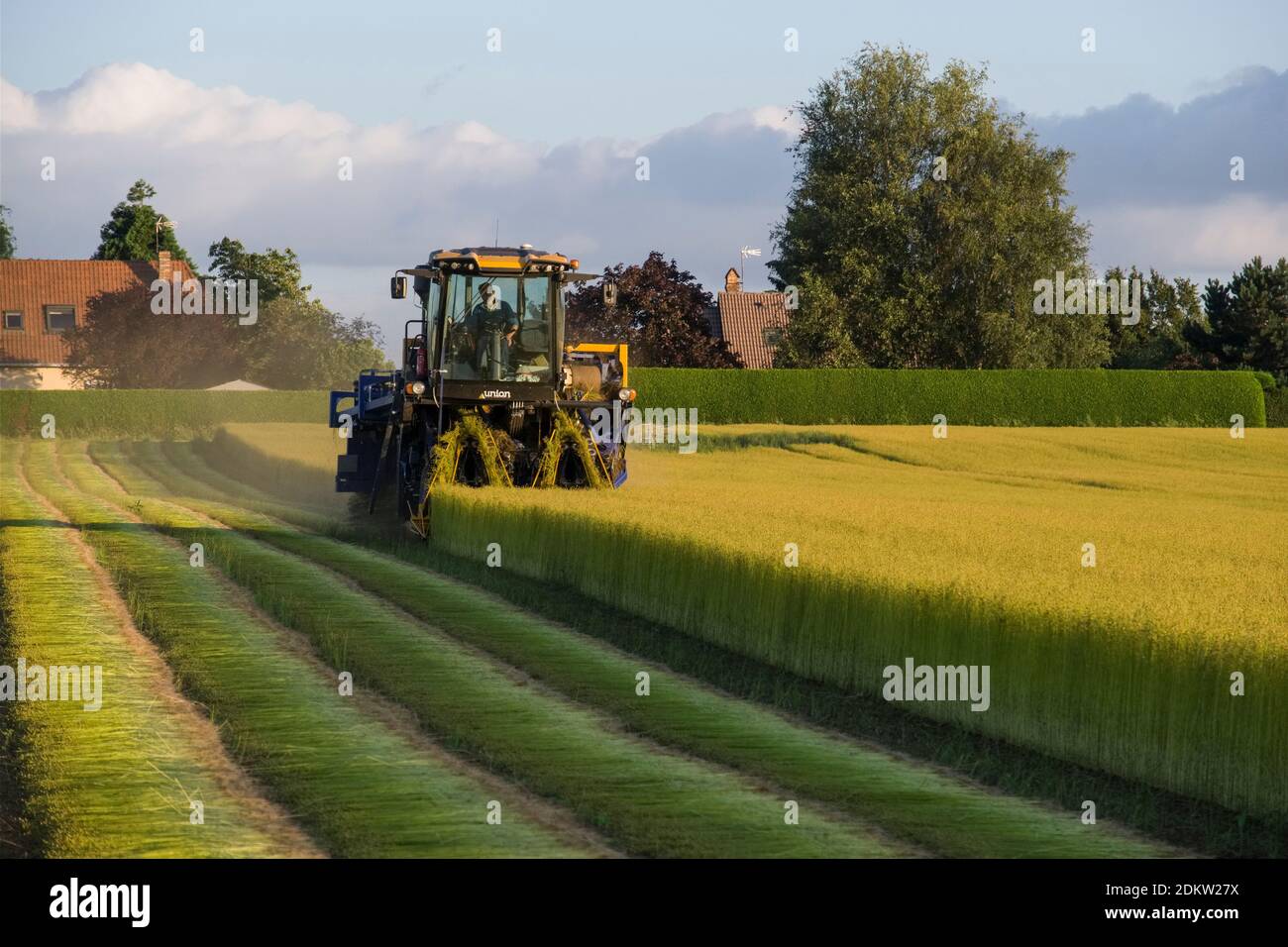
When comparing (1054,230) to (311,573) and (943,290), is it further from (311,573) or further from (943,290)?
(311,573)

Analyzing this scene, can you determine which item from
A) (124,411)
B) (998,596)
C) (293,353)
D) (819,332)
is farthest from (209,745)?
(293,353)

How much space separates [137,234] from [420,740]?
106484mm

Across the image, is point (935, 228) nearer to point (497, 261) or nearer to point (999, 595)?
point (497, 261)

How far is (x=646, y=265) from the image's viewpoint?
80.3 m

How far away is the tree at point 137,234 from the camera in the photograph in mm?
109438

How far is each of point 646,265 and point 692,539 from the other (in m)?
66.5

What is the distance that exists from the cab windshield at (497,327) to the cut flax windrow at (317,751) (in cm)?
822

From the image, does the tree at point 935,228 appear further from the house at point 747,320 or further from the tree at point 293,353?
the tree at point 293,353

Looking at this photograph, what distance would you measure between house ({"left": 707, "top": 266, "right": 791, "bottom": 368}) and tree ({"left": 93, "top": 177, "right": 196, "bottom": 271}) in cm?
3687

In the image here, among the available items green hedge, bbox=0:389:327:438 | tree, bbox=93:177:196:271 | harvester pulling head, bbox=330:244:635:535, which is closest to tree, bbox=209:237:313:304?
tree, bbox=93:177:196:271

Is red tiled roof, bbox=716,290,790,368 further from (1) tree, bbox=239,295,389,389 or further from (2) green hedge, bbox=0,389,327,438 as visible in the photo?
(2) green hedge, bbox=0,389,327,438

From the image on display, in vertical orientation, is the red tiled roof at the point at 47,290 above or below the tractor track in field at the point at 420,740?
above

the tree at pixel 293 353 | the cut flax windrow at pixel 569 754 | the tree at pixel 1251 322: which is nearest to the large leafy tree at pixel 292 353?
the tree at pixel 293 353
